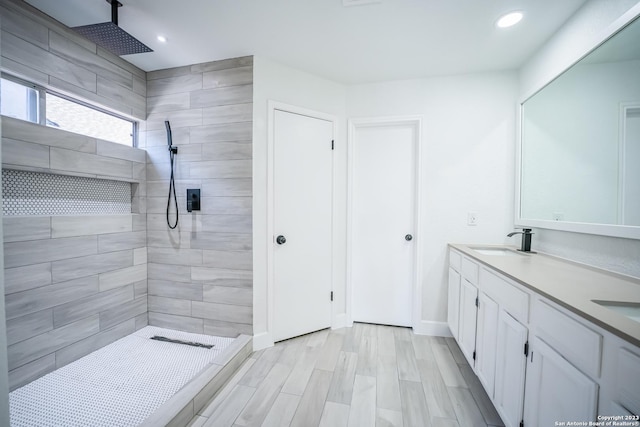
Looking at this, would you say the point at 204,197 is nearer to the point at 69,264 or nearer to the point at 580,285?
the point at 69,264

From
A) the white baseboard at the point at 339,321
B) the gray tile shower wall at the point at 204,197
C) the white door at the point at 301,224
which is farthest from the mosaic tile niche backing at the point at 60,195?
the white baseboard at the point at 339,321

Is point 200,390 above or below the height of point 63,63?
below

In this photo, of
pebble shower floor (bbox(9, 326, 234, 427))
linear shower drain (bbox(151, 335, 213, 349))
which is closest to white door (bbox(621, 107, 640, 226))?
pebble shower floor (bbox(9, 326, 234, 427))

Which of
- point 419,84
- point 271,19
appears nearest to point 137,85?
point 271,19

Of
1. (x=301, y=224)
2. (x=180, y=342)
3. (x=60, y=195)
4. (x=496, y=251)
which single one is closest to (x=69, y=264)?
(x=60, y=195)

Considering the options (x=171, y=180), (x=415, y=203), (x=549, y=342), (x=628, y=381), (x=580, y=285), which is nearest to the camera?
(x=628, y=381)

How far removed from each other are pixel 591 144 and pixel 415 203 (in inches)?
48.4

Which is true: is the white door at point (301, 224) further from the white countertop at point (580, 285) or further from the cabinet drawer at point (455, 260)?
the white countertop at point (580, 285)

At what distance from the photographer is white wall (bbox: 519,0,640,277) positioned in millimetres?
1273

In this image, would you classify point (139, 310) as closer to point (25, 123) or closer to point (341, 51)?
point (25, 123)

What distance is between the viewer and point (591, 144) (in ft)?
4.71

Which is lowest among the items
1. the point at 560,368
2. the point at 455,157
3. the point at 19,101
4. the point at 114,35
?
the point at 560,368

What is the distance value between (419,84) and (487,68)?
580 millimetres

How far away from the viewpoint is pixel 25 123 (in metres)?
1.51
